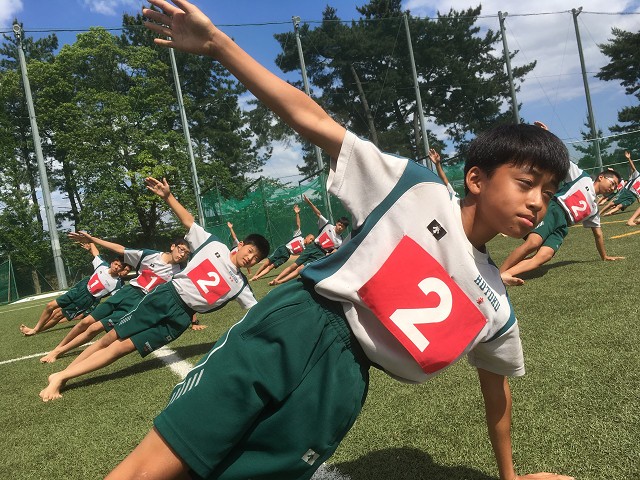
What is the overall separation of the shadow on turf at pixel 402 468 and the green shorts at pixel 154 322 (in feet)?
10.0

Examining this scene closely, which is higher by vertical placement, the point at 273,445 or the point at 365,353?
the point at 365,353

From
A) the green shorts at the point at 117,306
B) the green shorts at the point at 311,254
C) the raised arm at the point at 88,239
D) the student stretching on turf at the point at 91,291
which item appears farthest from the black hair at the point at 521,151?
the green shorts at the point at 311,254

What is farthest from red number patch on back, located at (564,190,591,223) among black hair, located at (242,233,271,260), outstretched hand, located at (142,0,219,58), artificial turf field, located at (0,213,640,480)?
outstretched hand, located at (142,0,219,58)

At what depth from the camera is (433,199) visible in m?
1.70

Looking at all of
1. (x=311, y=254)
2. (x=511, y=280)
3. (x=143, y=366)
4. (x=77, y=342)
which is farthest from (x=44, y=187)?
(x=511, y=280)

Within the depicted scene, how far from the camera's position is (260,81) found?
1.62 meters

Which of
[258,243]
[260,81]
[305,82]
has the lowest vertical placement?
[258,243]

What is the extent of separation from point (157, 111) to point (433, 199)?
3661 centimetres

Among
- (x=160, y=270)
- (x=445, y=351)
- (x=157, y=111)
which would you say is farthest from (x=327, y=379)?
(x=157, y=111)

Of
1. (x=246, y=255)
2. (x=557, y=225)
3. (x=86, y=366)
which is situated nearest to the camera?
(x=86, y=366)

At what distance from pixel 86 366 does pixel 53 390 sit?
340 mm

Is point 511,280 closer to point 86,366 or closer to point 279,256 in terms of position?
point 86,366

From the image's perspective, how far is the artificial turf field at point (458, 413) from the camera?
235 centimetres

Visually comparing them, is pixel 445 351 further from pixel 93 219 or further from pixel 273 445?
pixel 93 219
